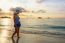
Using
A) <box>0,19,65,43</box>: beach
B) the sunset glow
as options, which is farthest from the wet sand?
the sunset glow

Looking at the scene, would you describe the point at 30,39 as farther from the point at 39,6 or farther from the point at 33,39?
the point at 39,6

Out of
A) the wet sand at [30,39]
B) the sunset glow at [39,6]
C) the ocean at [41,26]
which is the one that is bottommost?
the wet sand at [30,39]

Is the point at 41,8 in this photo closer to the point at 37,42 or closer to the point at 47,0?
the point at 47,0

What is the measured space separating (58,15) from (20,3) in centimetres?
47

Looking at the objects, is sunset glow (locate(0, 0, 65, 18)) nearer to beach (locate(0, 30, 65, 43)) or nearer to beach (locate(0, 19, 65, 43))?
beach (locate(0, 19, 65, 43))

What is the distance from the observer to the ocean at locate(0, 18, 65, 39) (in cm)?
372

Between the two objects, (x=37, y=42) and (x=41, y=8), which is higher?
(x=41, y=8)

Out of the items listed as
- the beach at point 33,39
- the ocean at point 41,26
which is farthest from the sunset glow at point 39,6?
the beach at point 33,39

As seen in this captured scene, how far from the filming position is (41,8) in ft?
12.3

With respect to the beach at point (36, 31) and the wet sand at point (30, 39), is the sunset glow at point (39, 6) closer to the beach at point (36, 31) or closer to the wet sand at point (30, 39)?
the beach at point (36, 31)

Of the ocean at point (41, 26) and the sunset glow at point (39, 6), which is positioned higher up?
the sunset glow at point (39, 6)

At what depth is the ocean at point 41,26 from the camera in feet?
12.2

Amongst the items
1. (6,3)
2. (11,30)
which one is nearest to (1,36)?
(11,30)

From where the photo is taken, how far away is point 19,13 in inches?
147
